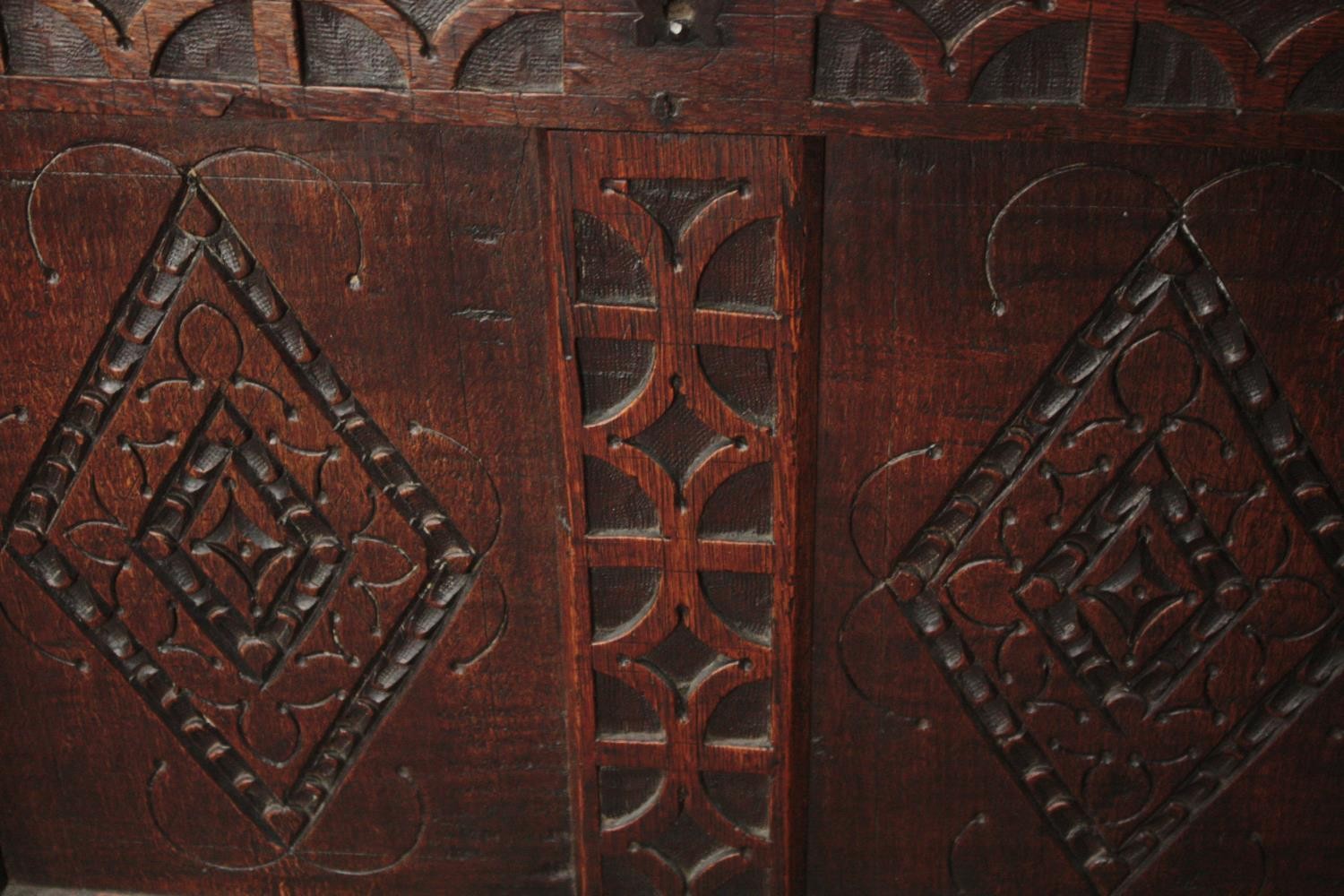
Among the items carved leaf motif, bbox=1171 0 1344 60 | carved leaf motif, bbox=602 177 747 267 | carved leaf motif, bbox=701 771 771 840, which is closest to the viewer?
carved leaf motif, bbox=1171 0 1344 60

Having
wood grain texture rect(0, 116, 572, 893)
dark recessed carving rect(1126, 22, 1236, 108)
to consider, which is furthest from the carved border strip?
dark recessed carving rect(1126, 22, 1236, 108)

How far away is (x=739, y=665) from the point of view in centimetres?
127

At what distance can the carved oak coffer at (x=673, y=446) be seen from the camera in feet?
3.45

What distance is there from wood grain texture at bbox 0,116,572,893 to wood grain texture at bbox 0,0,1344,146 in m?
0.06

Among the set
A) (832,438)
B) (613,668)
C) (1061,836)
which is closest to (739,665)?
(613,668)

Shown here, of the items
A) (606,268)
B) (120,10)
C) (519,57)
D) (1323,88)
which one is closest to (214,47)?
(120,10)

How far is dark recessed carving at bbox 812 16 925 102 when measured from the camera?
40.1 inches

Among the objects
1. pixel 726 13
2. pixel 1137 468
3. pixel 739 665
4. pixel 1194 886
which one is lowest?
pixel 1194 886

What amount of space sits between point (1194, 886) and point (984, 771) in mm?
Result: 230

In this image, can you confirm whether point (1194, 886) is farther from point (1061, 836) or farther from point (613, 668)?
point (613, 668)

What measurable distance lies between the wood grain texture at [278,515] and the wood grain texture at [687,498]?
5 cm

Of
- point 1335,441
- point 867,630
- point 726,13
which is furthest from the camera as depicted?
point 867,630

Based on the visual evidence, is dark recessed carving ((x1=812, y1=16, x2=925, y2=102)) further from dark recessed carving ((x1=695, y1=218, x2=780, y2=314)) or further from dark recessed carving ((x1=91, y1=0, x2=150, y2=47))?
dark recessed carving ((x1=91, y1=0, x2=150, y2=47))

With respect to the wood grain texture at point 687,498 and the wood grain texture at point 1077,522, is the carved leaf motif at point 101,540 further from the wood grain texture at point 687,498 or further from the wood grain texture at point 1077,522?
the wood grain texture at point 1077,522
